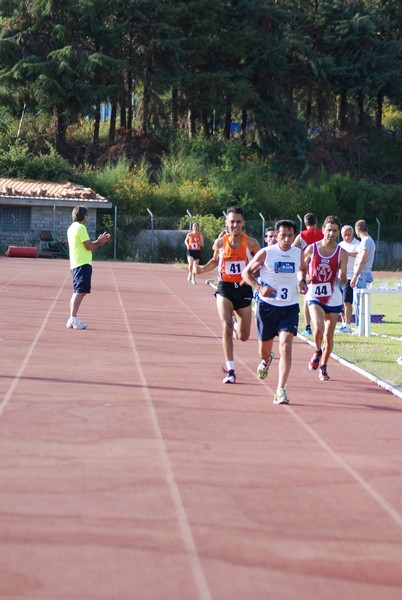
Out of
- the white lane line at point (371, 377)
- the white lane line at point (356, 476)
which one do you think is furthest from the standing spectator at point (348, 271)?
the white lane line at point (356, 476)

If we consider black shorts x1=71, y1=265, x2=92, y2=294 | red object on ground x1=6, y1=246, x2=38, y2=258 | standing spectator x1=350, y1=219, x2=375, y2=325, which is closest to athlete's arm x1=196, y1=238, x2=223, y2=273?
black shorts x1=71, y1=265, x2=92, y2=294

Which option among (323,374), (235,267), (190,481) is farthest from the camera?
(323,374)

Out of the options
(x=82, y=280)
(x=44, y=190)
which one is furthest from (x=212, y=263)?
(x=44, y=190)

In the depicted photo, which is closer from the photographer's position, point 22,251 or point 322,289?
point 322,289

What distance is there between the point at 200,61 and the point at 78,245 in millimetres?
43287

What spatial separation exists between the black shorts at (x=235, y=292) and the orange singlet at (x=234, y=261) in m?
0.06

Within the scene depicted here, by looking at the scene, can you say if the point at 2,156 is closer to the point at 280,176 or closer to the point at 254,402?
the point at 280,176

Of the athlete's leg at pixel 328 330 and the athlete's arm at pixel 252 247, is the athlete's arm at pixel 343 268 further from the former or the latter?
the athlete's arm at pixel 252 247

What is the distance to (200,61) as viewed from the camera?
57469 mm

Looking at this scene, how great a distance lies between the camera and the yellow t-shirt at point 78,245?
15.9 meters

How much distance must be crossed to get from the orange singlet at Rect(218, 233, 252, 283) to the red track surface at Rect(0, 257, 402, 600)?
118 cm

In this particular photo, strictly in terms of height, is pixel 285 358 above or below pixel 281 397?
above

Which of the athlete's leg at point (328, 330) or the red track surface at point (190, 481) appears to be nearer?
the red track surface at point (190, 481)

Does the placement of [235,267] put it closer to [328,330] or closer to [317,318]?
[317,318]
